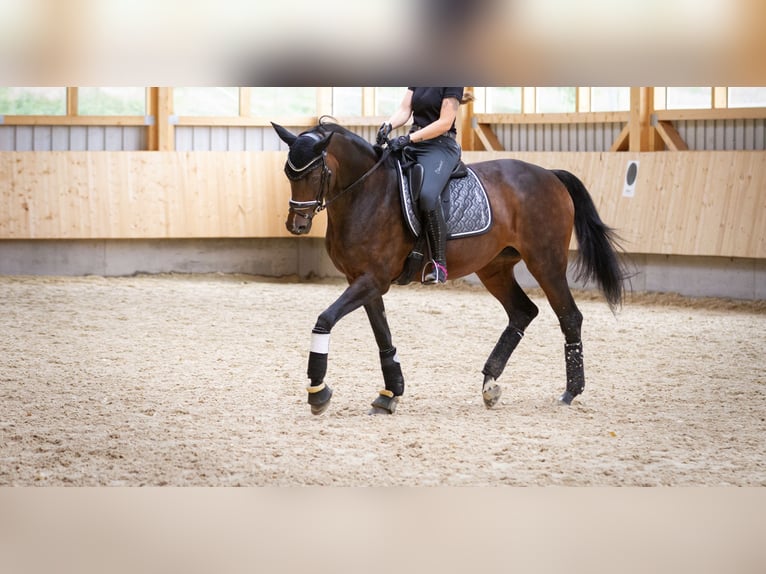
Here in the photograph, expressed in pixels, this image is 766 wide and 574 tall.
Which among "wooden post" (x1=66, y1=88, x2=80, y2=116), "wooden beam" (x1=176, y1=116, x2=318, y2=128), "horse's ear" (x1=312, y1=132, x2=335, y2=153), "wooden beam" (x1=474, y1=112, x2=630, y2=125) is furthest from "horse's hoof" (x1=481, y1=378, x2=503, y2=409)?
"wooden post" (x1=66, y1=88, x2=80, y2=116)

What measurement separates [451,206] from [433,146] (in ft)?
1.15

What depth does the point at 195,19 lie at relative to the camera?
65cm

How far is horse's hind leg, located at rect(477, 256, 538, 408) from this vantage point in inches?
213

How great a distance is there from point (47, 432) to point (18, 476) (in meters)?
0.84

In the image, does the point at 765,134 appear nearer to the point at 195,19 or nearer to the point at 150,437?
the point at 150,437

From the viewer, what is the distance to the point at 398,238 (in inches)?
201

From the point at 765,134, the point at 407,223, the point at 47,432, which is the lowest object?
the point at 47,432

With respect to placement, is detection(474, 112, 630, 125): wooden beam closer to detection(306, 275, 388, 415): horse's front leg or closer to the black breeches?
the black breeches

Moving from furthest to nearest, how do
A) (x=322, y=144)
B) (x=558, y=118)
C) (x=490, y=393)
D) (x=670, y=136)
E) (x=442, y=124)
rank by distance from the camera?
(x=558, y=118)
(x=670, y=136)
(x=490, y=393)
(x=442, y=124)
(x=322, y=144)

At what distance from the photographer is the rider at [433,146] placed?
503 cm

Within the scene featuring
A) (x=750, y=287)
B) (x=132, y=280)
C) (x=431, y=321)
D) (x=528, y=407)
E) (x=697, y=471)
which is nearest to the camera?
(x=697, y=471)

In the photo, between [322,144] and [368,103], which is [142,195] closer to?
[368,103]

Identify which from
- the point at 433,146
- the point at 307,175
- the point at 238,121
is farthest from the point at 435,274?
the point at 238,121

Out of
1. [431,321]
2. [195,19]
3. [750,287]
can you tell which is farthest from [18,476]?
[750,287]
